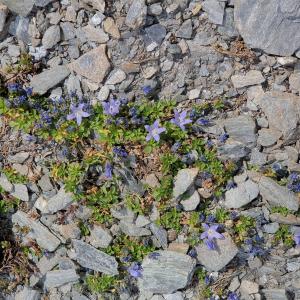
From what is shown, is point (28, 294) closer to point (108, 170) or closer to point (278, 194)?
point (108, 170)

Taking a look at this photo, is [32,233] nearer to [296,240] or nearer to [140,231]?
[140,231]

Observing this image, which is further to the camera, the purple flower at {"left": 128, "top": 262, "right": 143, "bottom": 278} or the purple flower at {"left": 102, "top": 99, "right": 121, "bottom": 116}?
the purple flower at {"left": 128, "top": 262, "right": 143, "bottom": 278}

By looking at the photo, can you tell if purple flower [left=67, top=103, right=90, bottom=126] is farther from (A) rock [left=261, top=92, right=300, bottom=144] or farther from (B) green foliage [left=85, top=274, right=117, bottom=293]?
(A) rock [left=261, top=92, right=300, bottom=144]

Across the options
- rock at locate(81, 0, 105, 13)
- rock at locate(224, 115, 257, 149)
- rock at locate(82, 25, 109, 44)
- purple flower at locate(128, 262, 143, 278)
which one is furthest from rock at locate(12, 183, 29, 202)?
rock at locate(224, 115, 257, 149)

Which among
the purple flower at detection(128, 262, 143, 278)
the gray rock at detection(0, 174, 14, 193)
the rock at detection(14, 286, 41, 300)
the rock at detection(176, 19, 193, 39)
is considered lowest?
the rock at detection(14, 286, 41, 300)

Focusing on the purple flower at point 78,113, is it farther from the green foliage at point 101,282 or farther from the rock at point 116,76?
the green foliage at point 101,282

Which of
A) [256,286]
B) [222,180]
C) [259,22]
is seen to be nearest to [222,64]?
[259,22]
